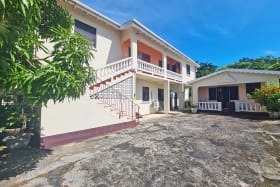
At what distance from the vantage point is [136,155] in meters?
4.38

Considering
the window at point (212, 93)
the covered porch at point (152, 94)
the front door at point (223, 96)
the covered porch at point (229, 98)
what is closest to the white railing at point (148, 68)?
the covered porch at point (152, 94)

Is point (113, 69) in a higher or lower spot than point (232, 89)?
higher

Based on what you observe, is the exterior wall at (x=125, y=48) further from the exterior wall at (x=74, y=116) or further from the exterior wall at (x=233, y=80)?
the exterior wall at (x=233, y=80)

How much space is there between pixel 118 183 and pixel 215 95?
16.4 metres

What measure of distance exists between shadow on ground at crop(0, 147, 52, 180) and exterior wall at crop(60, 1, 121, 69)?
6.64m

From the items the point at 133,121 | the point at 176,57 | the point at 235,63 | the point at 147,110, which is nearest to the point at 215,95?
the point at 176,57

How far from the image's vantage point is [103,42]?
1081 centimetres

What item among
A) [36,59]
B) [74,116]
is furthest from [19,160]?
[36,59]

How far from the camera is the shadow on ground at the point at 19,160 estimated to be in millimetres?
3459

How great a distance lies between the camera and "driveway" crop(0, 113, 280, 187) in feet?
9.79

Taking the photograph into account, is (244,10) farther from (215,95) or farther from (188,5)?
(215,95)

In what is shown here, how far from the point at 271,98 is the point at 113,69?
1106 centimetres

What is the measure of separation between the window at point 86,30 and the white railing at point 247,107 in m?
13.6

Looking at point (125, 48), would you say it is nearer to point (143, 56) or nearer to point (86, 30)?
point (143, 56)
